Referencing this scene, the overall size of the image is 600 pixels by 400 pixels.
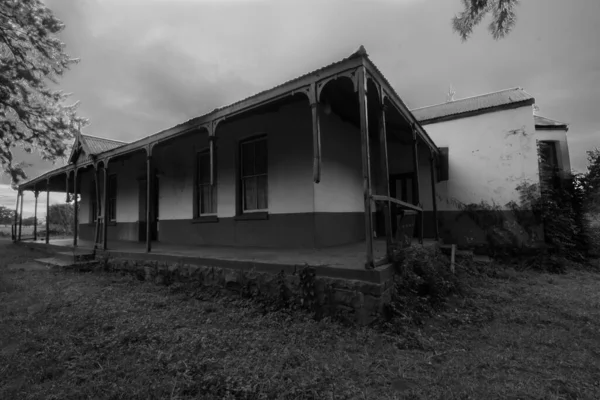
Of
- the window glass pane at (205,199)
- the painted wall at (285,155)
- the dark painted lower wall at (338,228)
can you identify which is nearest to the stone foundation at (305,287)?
the dark painted lower wall at (338,228)

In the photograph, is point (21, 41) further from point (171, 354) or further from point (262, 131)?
point (171, 354)

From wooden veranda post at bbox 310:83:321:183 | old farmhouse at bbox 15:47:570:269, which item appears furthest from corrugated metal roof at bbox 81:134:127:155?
wooden veranda post at bbox 310:83:321:183

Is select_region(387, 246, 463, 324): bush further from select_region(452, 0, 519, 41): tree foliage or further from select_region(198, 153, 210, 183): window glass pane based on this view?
select_region(198, 153, 210, 183): window glass pane

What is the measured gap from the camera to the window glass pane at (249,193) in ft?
23.8

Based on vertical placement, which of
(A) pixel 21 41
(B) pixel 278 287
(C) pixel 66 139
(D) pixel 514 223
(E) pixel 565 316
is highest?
(A) pixel 21 41

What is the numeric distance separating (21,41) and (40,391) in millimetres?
12217

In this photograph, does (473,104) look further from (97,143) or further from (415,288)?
(97,143)

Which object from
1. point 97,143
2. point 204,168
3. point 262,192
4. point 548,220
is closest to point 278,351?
point 262,192

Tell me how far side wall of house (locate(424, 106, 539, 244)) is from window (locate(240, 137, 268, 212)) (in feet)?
16.5

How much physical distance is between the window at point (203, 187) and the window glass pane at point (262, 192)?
160 centimetres

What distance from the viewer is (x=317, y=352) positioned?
113 inches

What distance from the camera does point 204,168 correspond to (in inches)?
327

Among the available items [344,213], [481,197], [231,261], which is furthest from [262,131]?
[481,197]

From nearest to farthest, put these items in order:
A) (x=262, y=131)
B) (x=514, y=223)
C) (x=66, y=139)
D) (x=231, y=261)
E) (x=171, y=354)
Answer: (x=171, y=354) < (x=231, y=261) < (x=262, y=131) < (x=514, y=223) < (x=66, y=139)
